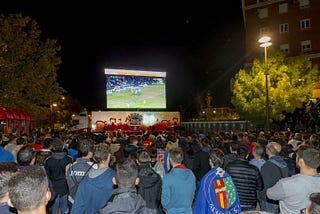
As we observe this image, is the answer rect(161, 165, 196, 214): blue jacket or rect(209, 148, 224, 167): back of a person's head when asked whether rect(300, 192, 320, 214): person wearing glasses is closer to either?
rect(209, 148, 224, 167): back of a person's head

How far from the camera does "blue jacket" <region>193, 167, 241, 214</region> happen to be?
14.6 ft

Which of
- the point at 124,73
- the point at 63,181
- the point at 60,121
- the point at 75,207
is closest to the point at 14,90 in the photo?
the point at 124,73

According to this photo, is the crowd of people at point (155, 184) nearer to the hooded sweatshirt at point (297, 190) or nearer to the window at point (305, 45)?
the hooded sweatshirt at point (297, 190)

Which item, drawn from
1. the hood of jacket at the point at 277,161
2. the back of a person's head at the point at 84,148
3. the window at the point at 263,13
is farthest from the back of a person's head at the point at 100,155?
the window at the point at 263,13

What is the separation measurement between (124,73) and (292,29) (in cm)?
2267

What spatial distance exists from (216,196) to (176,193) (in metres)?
0.96

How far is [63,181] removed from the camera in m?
7.15

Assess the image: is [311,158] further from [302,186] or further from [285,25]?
[285,25]

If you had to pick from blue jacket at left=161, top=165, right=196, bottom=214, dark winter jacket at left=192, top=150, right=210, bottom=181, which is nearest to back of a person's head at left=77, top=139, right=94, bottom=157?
blue jacket at left=161, top=165, right=196, bottom=214

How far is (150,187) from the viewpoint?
211 inches

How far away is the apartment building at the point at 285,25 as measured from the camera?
42.2 m

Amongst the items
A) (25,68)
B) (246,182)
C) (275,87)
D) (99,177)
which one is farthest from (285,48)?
(99,177)

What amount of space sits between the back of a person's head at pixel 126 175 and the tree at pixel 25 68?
2963 cm

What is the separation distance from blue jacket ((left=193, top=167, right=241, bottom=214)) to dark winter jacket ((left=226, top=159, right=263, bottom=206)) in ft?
3.43
